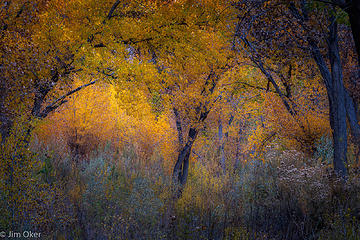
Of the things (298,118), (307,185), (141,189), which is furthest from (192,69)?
(307,185)

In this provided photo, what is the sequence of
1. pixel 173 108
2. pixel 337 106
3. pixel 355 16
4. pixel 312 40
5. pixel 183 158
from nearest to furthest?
pixel 355 16 < pixel 337 106 < pixel 312 40 < pixel 173 108 < pixel 183 158

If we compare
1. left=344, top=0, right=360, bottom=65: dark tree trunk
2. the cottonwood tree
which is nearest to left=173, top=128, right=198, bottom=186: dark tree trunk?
the cottonwood tree

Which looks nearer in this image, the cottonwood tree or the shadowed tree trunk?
the cottonwood tree

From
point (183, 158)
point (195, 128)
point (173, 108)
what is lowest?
point (183, 158)

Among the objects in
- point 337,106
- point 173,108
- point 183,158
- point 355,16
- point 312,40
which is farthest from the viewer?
point 183,158

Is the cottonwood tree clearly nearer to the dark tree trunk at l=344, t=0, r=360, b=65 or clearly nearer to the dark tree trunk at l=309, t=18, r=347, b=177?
the dark tree trunk at l=309, t=18, r=347, b=177

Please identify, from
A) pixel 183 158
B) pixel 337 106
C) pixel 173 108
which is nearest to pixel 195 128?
pixel 173 108

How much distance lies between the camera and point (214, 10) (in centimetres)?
917

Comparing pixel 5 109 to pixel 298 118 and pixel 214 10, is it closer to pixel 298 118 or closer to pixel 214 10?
pixel 214 10

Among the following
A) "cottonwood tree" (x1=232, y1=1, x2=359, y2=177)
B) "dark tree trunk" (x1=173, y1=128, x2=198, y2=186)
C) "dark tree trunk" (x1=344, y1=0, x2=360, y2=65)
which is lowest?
"dark tree trunk" (x1=173, y1=128, x2=198, y2=186)

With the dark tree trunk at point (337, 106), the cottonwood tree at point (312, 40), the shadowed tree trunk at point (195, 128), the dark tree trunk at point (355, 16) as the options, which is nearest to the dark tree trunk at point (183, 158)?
the shadowed tree trunk at point (195, 128)

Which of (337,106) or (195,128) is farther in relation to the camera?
(195,128)

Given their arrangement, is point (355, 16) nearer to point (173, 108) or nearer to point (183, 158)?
point (173, 108)

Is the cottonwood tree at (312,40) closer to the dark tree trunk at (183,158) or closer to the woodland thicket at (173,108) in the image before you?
the woodland thicket at (173,108)
